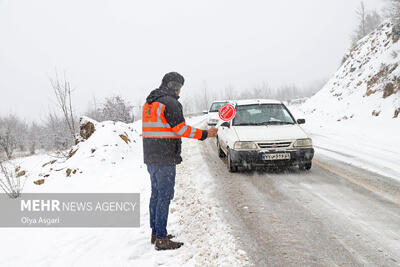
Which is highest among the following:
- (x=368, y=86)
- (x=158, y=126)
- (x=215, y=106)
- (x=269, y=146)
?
(x=368, y=86)

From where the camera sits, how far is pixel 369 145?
9.07 meters

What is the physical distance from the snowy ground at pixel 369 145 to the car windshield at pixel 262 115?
7.44 feet

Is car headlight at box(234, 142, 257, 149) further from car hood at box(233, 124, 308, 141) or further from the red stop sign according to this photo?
the red stop sign

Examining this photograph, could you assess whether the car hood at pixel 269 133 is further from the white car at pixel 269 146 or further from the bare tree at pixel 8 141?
the bare tree at pixel 8 141

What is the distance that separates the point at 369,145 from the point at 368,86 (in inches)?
396

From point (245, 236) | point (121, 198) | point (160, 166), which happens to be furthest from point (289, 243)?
point (121, 198)

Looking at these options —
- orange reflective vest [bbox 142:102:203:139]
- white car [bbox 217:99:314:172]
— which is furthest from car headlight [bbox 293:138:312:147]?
orange reflective vest [bbox 142:102:203:139]

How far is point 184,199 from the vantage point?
4.71 meters

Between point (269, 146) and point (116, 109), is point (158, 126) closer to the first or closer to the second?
point (269, 146)

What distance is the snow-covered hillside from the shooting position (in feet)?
45.1

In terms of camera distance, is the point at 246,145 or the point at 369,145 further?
→ the point at 369,145

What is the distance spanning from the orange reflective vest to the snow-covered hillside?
1334cm

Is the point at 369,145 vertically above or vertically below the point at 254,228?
above

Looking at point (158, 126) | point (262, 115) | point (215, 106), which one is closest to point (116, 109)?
point (215, 106)
